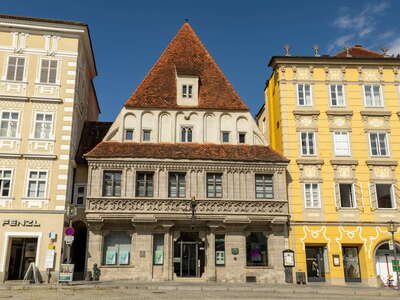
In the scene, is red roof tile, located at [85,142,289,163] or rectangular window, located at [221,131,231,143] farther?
rectangular window, located at [221,131,231,143]

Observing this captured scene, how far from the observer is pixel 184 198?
25484mm

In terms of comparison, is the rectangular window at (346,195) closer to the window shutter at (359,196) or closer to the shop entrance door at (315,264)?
the window shutter at (359,196)

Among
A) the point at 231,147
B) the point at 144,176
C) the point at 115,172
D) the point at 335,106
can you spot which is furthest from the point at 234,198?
the point at 335,106

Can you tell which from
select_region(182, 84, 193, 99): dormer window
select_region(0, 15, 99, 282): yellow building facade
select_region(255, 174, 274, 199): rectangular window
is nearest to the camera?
select_region(0, 15, 99, 282): yellow building facade

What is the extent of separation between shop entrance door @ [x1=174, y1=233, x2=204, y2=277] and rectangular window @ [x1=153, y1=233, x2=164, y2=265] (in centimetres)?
89

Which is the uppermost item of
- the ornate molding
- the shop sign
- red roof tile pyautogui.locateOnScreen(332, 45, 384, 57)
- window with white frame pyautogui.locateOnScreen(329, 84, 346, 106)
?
red roof tile pyautogui.locateOnScreen(332, 45, 384, 57)

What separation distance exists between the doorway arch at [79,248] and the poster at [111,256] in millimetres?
2253

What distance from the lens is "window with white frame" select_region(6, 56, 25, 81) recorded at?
85.3 ft

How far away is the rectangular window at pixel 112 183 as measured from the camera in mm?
25469

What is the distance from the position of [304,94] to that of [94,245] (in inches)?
692

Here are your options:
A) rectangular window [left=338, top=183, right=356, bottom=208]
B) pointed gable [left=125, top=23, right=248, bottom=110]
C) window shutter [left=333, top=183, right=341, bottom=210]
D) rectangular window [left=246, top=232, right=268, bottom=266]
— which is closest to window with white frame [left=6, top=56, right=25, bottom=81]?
pointed gable [left=125, top=23, right=248, bottom=110]

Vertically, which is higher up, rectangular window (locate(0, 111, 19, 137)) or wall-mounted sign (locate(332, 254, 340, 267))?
rectangular window (locate(0, 111, 19, 137))

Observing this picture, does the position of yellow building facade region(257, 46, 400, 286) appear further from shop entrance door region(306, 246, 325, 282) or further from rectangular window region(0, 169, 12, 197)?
rectangular window region(0, 169, 12, 197)

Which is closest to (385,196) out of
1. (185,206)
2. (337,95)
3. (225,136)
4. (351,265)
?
(351,265)
